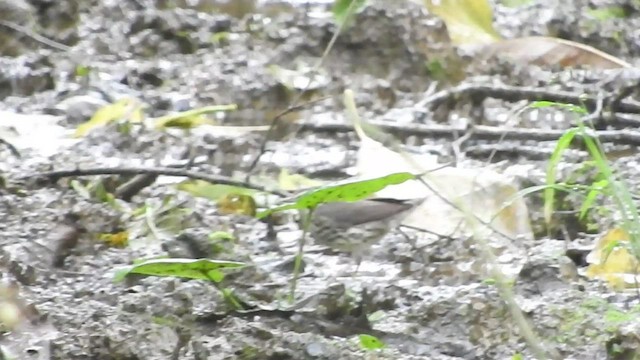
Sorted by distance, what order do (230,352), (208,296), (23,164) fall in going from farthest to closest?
(23,164) → (208,296) → (230,352)

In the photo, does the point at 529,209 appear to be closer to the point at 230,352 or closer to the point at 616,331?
the point at 616,331

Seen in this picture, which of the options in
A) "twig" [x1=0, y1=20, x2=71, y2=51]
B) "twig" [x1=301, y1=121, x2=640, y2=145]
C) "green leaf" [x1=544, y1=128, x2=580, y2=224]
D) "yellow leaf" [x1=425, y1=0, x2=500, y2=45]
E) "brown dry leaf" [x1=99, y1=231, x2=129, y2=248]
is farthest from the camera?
"twig" [x1=0, y1=20, x2=71, y2=51]

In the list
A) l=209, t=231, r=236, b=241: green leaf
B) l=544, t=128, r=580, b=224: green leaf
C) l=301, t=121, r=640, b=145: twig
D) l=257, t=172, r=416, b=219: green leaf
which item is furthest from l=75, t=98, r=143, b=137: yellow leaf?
l=257, t=172, r=416, b=219: green leaf

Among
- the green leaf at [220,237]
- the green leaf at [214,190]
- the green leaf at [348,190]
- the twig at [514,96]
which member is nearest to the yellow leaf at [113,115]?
the green leaf at [214,190]

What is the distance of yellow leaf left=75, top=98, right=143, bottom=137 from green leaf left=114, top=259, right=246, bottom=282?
1.15 m

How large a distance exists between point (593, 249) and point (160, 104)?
145cm

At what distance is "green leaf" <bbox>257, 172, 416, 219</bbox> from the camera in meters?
1.13

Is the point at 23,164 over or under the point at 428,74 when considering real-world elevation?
over

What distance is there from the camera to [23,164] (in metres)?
1.89

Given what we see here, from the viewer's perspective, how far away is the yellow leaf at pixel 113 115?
7.50 ft

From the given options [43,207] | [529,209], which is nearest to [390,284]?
[529,209]

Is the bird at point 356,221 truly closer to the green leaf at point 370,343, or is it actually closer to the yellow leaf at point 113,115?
the green leaf at point 370,343

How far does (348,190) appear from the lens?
3.85ft

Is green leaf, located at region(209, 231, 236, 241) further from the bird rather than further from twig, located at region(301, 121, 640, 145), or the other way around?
twig, located at region(301, 121, 640, 145)
